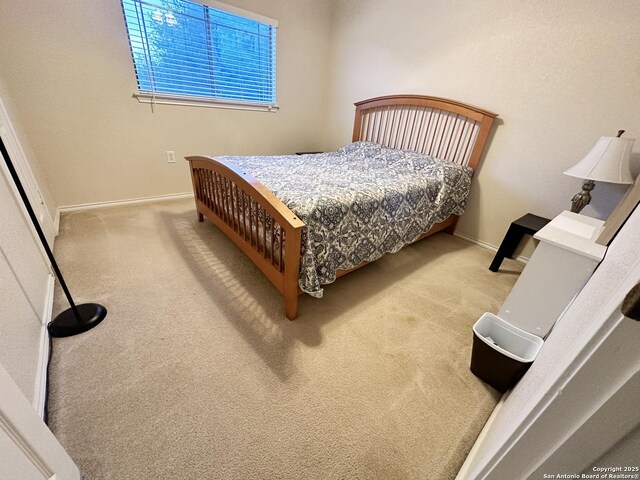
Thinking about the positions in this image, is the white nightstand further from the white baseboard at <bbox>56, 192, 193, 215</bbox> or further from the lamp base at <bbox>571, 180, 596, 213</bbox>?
the white baseboard at <bbox>56, 192, 193, 215</bbox>

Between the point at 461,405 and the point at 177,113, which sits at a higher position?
the point at 177,113

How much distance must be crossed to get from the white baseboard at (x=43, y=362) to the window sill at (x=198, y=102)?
2.00 metres

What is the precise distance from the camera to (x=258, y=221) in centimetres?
163

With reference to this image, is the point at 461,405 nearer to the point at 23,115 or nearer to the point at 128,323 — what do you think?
the point at 128,323

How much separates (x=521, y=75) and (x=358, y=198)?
184 cm

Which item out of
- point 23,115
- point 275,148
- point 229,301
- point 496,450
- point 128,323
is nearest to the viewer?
point 496,450

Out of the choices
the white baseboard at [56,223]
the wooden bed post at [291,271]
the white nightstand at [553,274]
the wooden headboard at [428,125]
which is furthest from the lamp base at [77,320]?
the wooden headboard at [428,125]

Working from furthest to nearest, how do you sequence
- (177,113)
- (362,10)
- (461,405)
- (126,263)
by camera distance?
1. (362,10)
2. (177,113)
3. (126,263)
4. (461,405)

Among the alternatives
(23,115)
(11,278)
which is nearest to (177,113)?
(23,115)

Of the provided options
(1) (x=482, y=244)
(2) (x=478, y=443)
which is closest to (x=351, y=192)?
(2) (x=478, y=443)

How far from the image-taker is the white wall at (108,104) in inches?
79.9

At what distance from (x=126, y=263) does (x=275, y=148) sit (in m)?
2.42

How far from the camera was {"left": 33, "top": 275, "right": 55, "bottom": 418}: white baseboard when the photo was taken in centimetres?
101

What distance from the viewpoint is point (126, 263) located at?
1.92 metres
